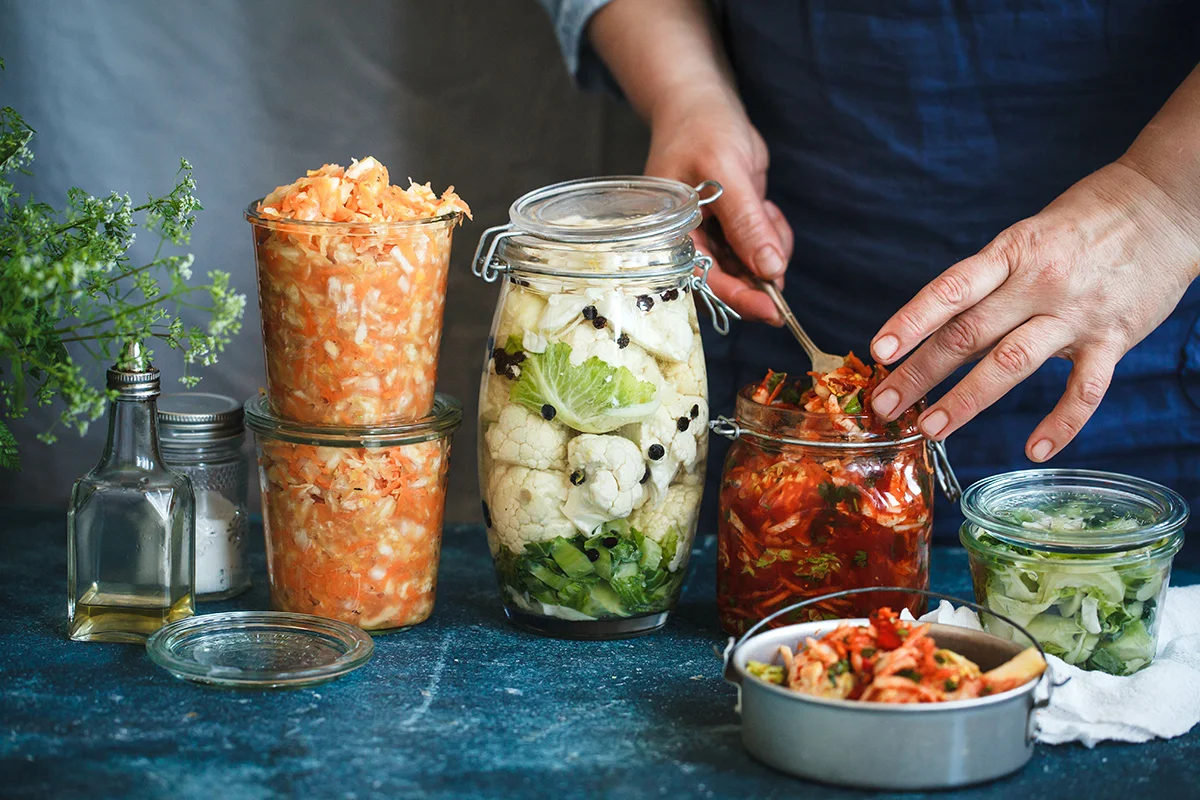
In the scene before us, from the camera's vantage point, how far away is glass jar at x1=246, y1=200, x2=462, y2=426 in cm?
105

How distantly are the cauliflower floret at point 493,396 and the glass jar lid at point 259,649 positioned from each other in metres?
0.22

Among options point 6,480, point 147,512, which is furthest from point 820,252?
point 6,480

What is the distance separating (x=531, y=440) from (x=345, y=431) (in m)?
0.17

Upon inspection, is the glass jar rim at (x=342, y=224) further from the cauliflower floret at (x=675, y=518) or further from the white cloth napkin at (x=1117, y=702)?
the white cloth napkin at (x=1117, y=702)

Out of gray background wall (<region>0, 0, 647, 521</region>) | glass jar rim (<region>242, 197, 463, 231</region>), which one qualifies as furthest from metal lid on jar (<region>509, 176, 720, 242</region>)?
Answer: gray background wall (<region>0, 0, 647, 521</region>)

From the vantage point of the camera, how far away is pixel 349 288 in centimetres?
105

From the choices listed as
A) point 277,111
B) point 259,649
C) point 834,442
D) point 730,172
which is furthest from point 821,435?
point 277,111

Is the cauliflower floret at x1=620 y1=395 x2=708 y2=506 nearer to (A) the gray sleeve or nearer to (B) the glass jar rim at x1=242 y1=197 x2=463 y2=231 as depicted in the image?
(B) the glass jar rim at x1=242 y1=197 x2=463 y2=231

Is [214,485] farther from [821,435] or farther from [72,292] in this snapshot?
[821,435]

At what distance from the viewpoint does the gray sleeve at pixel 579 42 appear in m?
1.50

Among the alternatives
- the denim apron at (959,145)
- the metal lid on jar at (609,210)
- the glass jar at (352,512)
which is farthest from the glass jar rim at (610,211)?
the denim apron at (959,145)

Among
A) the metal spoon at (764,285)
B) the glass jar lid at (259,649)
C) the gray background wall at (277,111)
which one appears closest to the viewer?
the glass jar lid at (259,649)

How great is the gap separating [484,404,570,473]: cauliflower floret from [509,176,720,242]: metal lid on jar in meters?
0.16

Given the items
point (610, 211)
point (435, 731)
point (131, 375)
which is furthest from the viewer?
point (610, 211)
